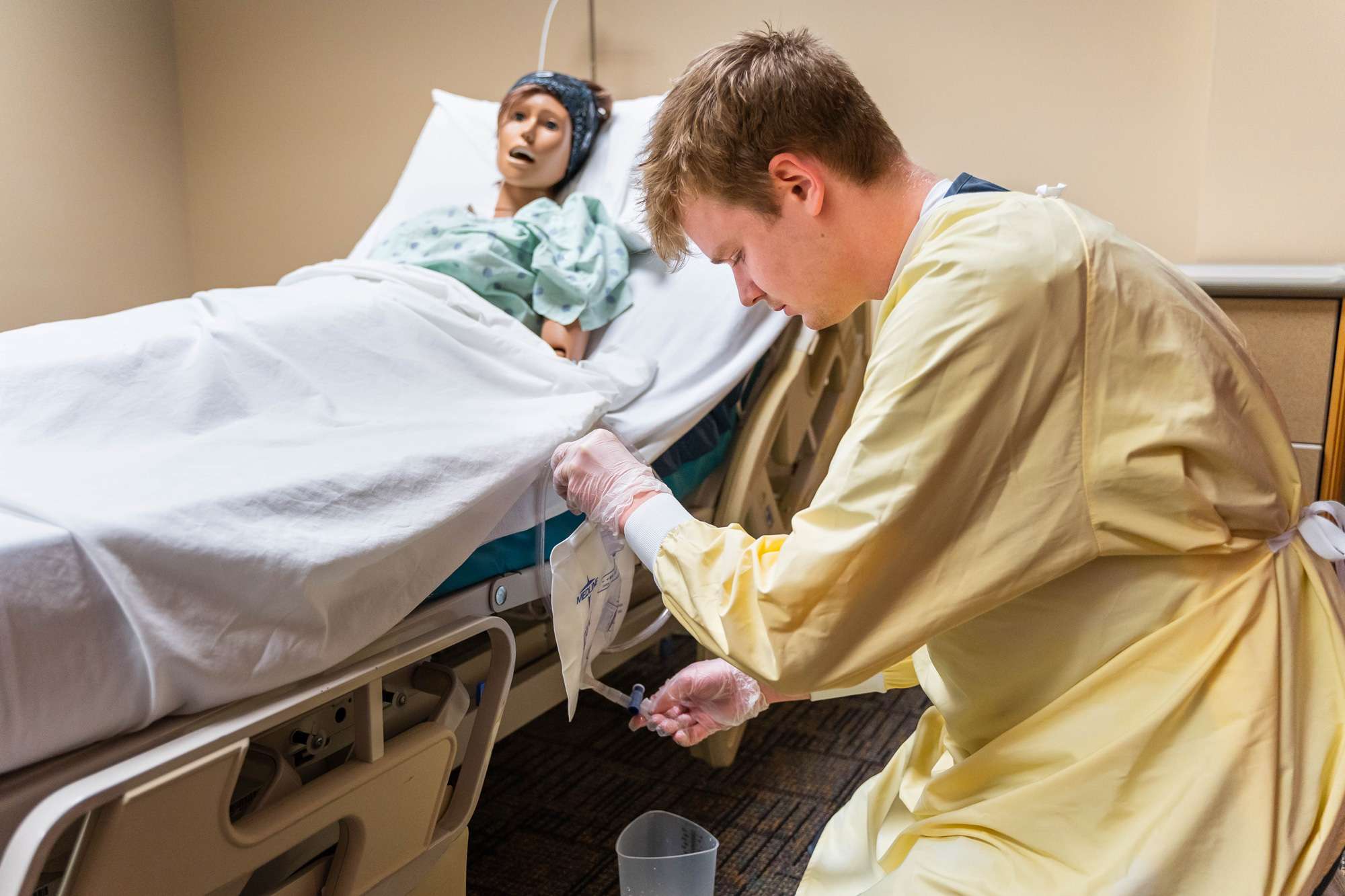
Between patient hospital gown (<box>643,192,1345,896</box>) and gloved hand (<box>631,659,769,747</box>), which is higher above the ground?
patient hospital gown (<box>643,192,1345,896</box>)

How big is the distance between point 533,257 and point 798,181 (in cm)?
105

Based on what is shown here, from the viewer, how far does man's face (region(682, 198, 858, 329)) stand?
3.43 ft

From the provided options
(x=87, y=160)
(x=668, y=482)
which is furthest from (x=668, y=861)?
(x=87, y=160)

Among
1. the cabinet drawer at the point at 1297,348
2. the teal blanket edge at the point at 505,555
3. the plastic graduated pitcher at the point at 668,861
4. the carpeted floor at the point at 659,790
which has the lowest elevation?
the carpeted floor at the point at 659,790

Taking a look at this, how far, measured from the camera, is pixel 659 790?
1.92m

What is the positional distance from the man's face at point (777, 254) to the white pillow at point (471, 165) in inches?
45.2

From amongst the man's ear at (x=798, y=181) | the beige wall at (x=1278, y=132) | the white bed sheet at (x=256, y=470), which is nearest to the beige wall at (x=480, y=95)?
the beige wall at (x=1278, y=132)

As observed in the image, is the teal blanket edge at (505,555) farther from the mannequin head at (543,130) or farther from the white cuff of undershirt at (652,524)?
the mannequin head at (543,130)

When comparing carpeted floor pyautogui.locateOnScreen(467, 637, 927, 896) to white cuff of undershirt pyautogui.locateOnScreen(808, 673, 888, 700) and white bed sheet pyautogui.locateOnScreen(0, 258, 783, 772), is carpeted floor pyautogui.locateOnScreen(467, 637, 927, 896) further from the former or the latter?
white bed sheet pyautogui.locateOnScreen(0, 258, 783, 772)

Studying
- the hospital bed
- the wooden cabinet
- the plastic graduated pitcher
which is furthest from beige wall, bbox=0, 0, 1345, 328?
the plastic graduated pitcher

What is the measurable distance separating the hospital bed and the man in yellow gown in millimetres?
392

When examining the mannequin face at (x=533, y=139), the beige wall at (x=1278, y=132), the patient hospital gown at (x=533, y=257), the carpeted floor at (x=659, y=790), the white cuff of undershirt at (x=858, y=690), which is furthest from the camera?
the mannequin face at (x=533, y=139)

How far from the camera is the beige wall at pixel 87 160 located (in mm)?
2814

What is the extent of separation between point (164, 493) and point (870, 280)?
71 cm
